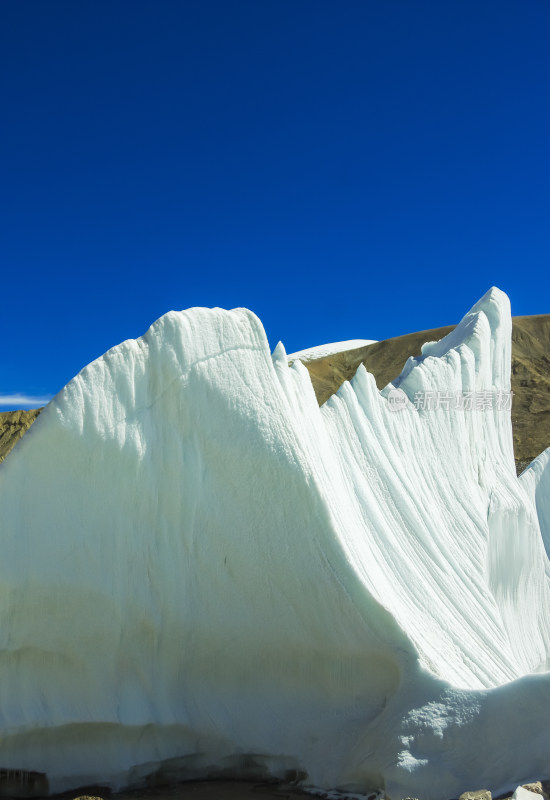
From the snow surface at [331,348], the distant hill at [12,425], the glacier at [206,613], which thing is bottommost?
the glacier at [206,613]

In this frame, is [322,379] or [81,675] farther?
[322,379]

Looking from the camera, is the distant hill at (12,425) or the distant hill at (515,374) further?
the distant hill at (12,425)

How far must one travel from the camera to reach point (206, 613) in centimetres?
327

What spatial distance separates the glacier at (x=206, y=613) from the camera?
3125mm

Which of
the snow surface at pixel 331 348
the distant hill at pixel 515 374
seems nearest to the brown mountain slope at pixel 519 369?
the distant hill at pixel 515 374

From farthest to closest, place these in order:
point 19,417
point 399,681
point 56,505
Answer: point 19,417 < point 399,681 < point 56,505

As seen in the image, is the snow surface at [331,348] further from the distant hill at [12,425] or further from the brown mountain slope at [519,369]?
the distant hill at [12,425]

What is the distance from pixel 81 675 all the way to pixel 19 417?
2352 centimetres

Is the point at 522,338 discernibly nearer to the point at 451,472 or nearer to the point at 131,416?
the point at 451,472

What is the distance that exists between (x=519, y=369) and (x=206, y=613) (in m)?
25.6

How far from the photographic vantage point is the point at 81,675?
321 centimetres

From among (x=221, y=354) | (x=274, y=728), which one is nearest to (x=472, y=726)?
(x=274, y=728)

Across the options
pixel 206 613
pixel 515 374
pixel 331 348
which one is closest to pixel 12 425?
pixel 515 374

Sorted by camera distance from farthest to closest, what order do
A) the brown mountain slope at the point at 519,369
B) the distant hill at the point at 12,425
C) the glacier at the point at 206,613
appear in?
the distant hill at the point at 12,425 < the brown mountain slope at the point at 519,369 < the glacier at the point at 206,613
